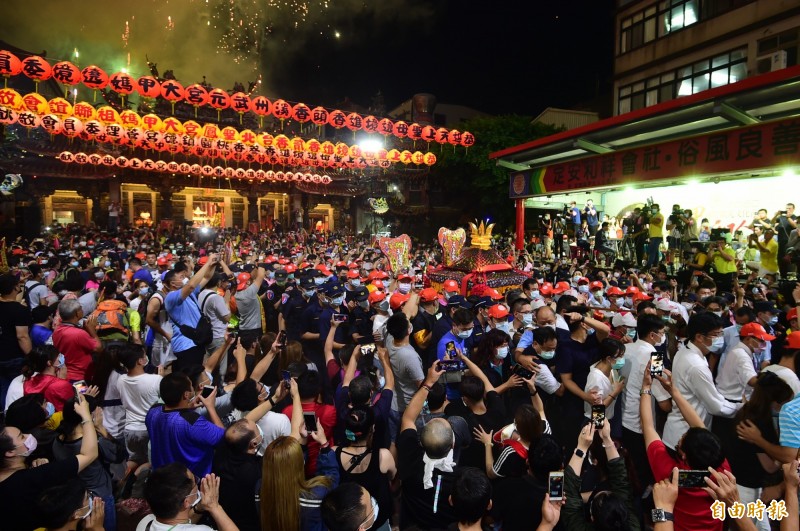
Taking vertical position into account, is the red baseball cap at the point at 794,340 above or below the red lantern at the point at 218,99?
below

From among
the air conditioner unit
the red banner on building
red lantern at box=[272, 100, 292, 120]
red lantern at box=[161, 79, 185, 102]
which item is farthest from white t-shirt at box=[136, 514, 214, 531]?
the air conditioner unit

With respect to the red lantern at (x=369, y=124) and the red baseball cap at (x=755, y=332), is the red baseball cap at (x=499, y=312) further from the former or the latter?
the red lantern at (x=369, y=124)

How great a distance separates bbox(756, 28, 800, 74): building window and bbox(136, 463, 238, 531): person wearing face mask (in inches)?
849

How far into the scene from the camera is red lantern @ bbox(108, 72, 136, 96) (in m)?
13.1

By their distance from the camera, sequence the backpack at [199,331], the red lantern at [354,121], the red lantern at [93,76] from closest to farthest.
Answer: the backpack at [199,331], the red lantern at [93,76], the red lantern at [354,121]

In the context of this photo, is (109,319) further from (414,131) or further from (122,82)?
(414,131)

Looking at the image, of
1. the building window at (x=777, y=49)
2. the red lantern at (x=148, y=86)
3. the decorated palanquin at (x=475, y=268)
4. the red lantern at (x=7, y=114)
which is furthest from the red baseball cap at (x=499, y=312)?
the building window at (x=777, y=49)

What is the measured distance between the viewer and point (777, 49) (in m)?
16.0

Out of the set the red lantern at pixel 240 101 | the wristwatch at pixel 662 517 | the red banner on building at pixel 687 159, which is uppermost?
the red lantern at pixel 240 101

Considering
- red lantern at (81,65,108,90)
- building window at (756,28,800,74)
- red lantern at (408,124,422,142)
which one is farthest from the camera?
red lantern at (408,124,422,142)

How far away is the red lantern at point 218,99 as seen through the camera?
581 inches

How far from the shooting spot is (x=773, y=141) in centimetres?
1002

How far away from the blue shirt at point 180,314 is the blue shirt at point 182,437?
97.4 inches

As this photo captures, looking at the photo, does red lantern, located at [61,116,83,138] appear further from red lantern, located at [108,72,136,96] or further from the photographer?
the photographer
